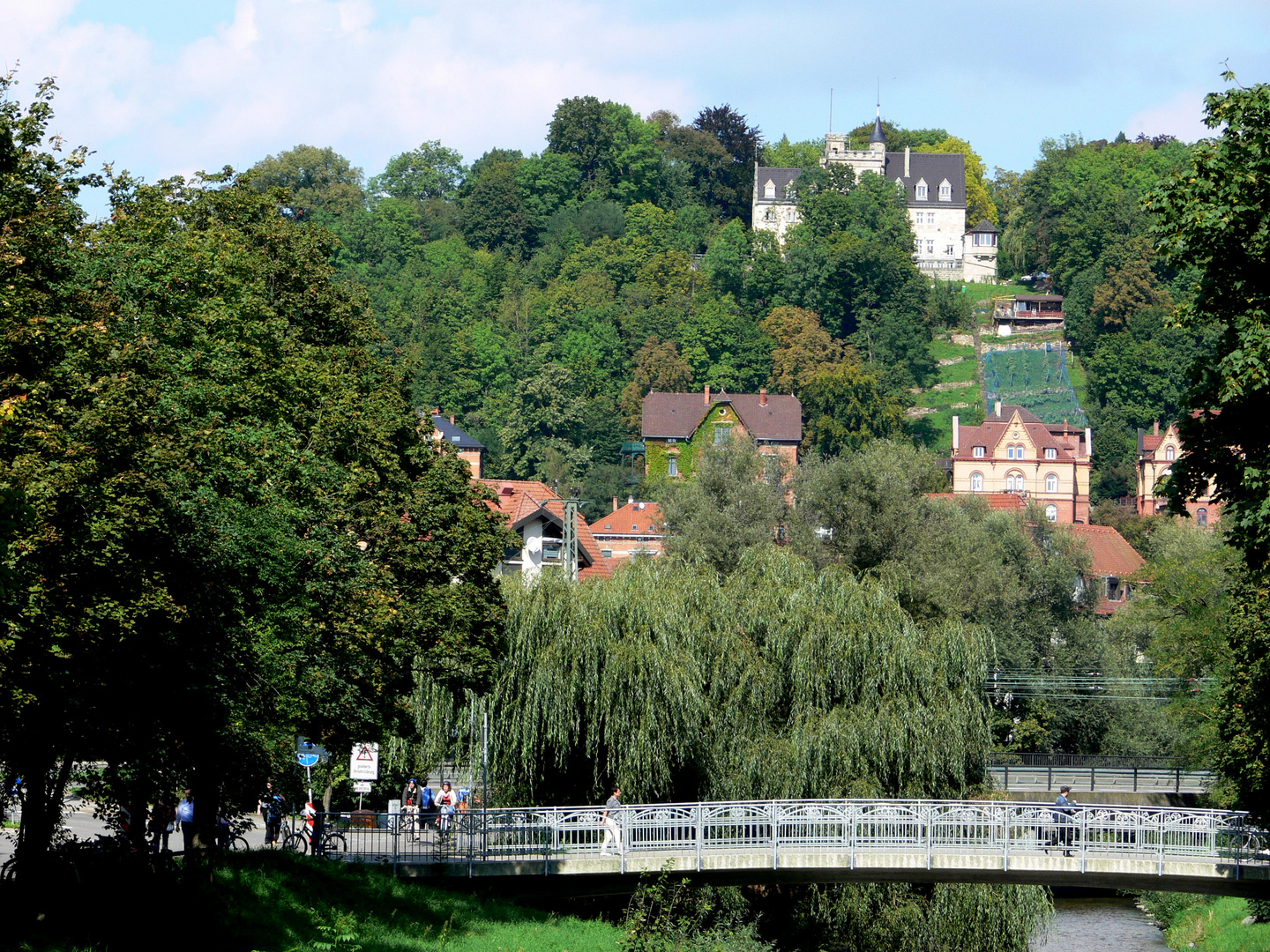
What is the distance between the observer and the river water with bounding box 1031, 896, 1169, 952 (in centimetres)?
4452

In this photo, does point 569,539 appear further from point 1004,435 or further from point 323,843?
point 1004,435

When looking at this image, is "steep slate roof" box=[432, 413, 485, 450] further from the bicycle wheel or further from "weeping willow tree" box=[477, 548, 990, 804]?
the bicycle wheel

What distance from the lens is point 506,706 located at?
116 feet

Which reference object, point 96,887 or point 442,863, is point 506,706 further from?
point 96,887

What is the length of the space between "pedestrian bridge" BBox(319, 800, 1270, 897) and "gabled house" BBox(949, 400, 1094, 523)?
105m

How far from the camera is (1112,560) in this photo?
114 meters

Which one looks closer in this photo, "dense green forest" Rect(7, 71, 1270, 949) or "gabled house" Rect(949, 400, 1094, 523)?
"dense green forest" Rect(7, 71, 1270, 949)

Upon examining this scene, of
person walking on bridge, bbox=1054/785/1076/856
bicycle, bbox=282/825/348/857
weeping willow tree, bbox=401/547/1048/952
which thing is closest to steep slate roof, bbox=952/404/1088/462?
weeping willow tree, bbox=401/547/1048/952

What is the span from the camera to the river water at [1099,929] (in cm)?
4452

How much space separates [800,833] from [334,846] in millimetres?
8730

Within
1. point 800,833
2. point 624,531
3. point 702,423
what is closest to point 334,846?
point 800,833

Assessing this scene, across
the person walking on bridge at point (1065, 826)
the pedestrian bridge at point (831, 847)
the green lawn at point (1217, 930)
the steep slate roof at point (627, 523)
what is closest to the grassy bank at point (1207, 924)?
the green lawn at point (1217, 930)

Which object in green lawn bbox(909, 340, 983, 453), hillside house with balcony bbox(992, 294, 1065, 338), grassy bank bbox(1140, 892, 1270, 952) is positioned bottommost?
grassy bank bbox(1140, 892, 1270, 952)

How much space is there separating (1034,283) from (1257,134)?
179 meters
